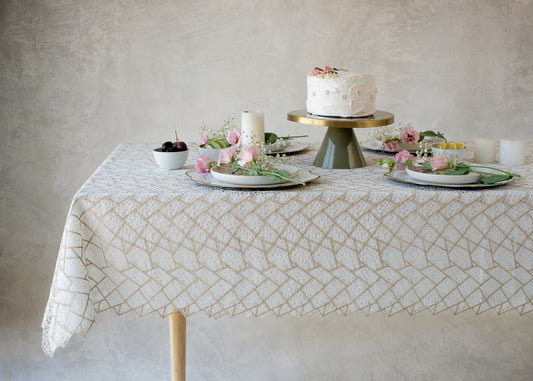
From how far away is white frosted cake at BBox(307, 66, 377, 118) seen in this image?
1.67 m

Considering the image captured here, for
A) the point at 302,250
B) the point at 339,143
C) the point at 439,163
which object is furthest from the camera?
the point at 339,143

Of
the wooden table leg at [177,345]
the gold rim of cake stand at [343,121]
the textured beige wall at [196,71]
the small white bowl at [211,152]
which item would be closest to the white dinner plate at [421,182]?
the gold rim of cake stand at [343,121]

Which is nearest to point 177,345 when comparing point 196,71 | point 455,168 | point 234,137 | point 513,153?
point 234,137

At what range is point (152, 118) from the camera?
Result: 3.29m

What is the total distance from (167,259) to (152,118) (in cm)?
205

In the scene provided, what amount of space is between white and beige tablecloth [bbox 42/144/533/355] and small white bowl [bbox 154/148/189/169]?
0.25 m

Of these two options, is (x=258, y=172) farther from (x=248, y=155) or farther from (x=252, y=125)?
(x=252, y=125)

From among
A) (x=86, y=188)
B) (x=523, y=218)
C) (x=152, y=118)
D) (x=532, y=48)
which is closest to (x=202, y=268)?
(x=86, y=188)

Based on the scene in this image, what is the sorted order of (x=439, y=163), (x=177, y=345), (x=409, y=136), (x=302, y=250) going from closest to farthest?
(x=302, y=250), (x=439, y=163), (x=177, y=345), (x=409, y=136)

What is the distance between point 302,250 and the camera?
4.52ft

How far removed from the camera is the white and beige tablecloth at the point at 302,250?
1357 mm

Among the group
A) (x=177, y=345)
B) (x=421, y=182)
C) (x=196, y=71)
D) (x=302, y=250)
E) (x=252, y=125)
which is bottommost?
(x=177, y=345)

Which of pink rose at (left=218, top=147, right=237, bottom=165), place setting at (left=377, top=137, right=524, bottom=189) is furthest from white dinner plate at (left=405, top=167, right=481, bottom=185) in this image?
pink rose at (left=218, top=147, right=237, bottom=165)

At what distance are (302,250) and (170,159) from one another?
49 cm
